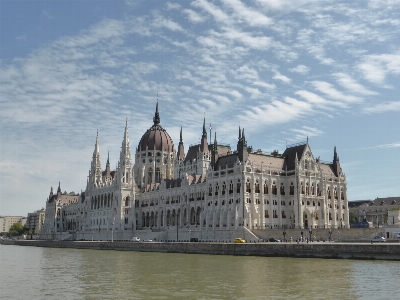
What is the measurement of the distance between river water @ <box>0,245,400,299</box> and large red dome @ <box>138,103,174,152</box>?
341 ft

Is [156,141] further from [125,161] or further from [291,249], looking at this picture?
[291,249]

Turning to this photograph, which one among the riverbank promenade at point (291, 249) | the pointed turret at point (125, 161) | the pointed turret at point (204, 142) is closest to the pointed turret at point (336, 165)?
the pointed turret at point (204, 142)

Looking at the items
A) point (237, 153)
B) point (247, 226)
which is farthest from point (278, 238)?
point (237, 153)

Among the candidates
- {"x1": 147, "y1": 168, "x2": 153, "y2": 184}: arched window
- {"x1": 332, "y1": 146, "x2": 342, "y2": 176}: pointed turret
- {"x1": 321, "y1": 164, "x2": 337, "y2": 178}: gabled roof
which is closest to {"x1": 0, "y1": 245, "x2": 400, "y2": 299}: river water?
{"x1": 321, "y1": 164, "x2": 337, "y2": 178}: gabled roof

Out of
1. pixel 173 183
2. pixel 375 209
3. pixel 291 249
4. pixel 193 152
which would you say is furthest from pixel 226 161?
pixel 375 209

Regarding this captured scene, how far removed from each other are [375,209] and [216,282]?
13331cm

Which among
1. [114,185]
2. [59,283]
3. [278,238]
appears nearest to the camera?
[59,283]

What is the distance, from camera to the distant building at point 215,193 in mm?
98375

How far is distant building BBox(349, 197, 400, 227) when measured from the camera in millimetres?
153625

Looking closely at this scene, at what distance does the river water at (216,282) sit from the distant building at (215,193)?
A: 44.8 m

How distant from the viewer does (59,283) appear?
123 feet

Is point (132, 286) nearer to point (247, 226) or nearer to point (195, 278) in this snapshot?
point (195, 278)

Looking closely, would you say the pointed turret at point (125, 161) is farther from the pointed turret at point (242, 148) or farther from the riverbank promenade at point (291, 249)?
the riverbank promenade at point (291, 249)

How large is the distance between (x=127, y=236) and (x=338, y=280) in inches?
3769
